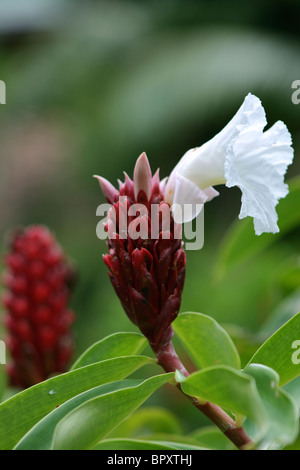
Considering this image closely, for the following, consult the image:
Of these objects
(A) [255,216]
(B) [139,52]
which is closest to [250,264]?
(A) [255,216]

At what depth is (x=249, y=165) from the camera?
599mm

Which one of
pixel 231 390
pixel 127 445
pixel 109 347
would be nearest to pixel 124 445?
pixel 127 445

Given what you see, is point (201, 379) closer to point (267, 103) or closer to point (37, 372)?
point (37, 372)

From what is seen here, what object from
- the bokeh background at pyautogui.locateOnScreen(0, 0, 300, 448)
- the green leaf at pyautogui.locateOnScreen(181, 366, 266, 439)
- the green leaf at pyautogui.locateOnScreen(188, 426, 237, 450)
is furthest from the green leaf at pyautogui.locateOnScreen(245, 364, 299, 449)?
the bokeh background at pyautogui.locateOnScreen(0, 0, 300, 448)

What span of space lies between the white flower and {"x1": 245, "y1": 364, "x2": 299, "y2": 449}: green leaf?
0.17m

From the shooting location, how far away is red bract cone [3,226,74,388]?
1025mm

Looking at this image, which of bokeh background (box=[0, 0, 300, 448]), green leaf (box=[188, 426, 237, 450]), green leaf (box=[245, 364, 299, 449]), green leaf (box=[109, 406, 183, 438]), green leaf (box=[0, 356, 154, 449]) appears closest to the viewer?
green leaf (box=[245, 364, 299, 449])

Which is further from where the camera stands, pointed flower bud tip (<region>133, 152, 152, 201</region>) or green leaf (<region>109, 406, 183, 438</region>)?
green leaf (<region>109, 406, 183, 438</region>)

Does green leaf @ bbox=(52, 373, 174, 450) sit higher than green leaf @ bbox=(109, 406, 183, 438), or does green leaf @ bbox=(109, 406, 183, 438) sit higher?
green leaf @ bbox=(52, 373, 174, 450)

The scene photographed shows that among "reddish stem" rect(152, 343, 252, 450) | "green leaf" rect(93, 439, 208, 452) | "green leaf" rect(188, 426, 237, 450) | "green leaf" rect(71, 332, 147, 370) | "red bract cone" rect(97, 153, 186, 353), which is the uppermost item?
"red bract cone" rect(97, 153, 186, 353)

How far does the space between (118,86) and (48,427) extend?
5482mm

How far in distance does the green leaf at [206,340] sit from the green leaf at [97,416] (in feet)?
0.31

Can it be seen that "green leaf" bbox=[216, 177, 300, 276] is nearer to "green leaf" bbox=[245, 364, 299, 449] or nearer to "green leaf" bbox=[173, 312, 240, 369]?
"green leaf" bbox=[173, 312, 240, 369]

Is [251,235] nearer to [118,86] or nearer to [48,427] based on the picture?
[48,427]
